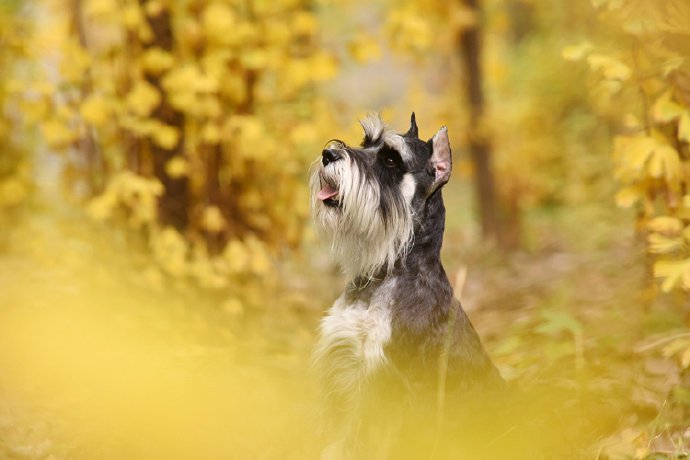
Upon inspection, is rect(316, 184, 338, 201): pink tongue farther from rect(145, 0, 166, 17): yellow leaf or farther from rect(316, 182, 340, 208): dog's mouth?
rect(145, 0, 166, 17): yellow leaf

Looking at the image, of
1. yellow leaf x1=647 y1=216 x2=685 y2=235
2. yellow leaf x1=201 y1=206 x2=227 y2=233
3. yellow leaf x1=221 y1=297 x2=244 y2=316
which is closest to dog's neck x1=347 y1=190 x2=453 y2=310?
yellow leaf x1=647 y1=216 x2=685 y2=235

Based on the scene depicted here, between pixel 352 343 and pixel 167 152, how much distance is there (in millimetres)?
3358

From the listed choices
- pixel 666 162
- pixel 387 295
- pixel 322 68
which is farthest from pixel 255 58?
pixel 666 162

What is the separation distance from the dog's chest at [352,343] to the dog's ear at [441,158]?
2.33ft

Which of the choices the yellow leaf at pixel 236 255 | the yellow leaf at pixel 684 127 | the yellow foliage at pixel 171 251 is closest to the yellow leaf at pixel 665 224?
the yellow leaf at pixel 684 127

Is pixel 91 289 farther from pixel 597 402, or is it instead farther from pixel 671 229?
pixel 671 229

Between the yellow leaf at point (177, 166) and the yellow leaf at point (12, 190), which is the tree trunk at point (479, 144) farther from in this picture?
the yellow leaf at point (12, 190)

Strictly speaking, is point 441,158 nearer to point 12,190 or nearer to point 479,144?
point 12,190

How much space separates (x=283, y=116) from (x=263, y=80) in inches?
14.1

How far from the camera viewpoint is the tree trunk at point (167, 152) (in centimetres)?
624

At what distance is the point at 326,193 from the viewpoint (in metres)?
4.08

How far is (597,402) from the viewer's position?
14.5 ft

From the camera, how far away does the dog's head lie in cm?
392

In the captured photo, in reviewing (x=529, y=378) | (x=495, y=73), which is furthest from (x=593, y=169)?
(x=529, y=378)
